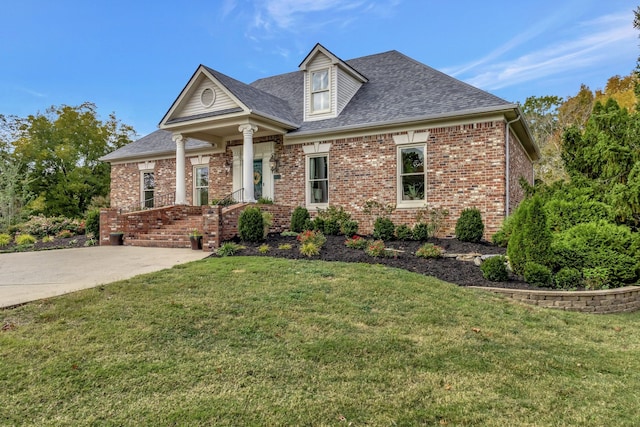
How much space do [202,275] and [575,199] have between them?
753 centimetres

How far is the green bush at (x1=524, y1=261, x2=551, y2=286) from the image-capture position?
710cm

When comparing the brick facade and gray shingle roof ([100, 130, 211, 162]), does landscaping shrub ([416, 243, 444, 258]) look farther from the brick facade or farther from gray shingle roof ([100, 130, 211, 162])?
gray shingle roof ([100, 130, 211, 162])

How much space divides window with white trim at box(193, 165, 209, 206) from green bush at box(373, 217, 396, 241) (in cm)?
815

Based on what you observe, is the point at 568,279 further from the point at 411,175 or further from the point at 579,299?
the point at 411,175

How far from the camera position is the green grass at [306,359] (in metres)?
2.75

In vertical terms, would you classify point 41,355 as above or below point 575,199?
below

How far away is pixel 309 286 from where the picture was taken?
239 inches

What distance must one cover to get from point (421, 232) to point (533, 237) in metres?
4.26

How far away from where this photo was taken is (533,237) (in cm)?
729

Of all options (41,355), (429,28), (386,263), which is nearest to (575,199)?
(386,263)

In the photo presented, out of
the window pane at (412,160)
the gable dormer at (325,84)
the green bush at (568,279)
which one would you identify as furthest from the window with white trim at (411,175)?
the green bush at (568,279)

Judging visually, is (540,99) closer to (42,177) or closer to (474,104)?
(474,104)

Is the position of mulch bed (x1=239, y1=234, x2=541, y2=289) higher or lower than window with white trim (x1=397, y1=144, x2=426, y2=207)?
lower

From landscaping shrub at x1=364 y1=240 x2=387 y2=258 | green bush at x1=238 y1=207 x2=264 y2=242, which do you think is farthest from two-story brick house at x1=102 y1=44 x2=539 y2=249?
landscaping shrub at x1=364 y1=240 x2=387 y2=258
